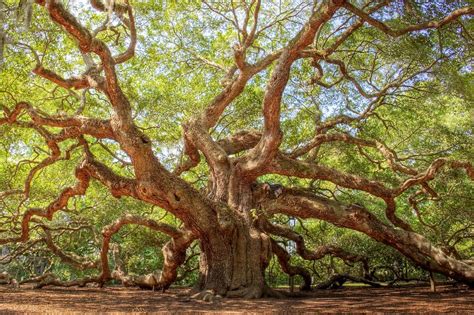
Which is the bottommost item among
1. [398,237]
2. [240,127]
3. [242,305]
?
[242,305]

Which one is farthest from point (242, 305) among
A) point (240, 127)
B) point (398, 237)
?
point (240, 127)

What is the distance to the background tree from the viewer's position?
693 centimetres

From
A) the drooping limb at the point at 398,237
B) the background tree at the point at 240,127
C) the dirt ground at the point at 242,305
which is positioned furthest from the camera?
the drooping limb at the point at 398,237

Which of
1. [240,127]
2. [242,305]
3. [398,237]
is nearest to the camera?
[242,305]

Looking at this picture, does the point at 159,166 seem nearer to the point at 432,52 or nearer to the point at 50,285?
the point at 432,52

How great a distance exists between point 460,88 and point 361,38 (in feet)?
7.58

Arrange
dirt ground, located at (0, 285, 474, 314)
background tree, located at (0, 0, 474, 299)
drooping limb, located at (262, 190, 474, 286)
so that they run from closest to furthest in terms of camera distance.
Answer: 1. dirt ground, located at (0, 285, 474, 314)
2. background tree, located at (0, 0, 474, 299)
3. drooping limb, located at (262, 190, 474, 286)

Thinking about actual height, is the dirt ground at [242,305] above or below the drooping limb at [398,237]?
below

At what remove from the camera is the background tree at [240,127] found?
22.7 ft

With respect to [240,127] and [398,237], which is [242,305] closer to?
[398,237]

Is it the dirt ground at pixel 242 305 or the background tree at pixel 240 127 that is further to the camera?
the background tree at pixel 240 127

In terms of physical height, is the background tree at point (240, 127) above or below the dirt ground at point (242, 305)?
above

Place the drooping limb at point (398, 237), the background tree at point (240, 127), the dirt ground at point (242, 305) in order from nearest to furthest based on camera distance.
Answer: the dirt ground at point (242, 305), the background tree at point (240, 127), the drooping limb at point (398, 237)

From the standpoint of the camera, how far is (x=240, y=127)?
11594 millimetres
